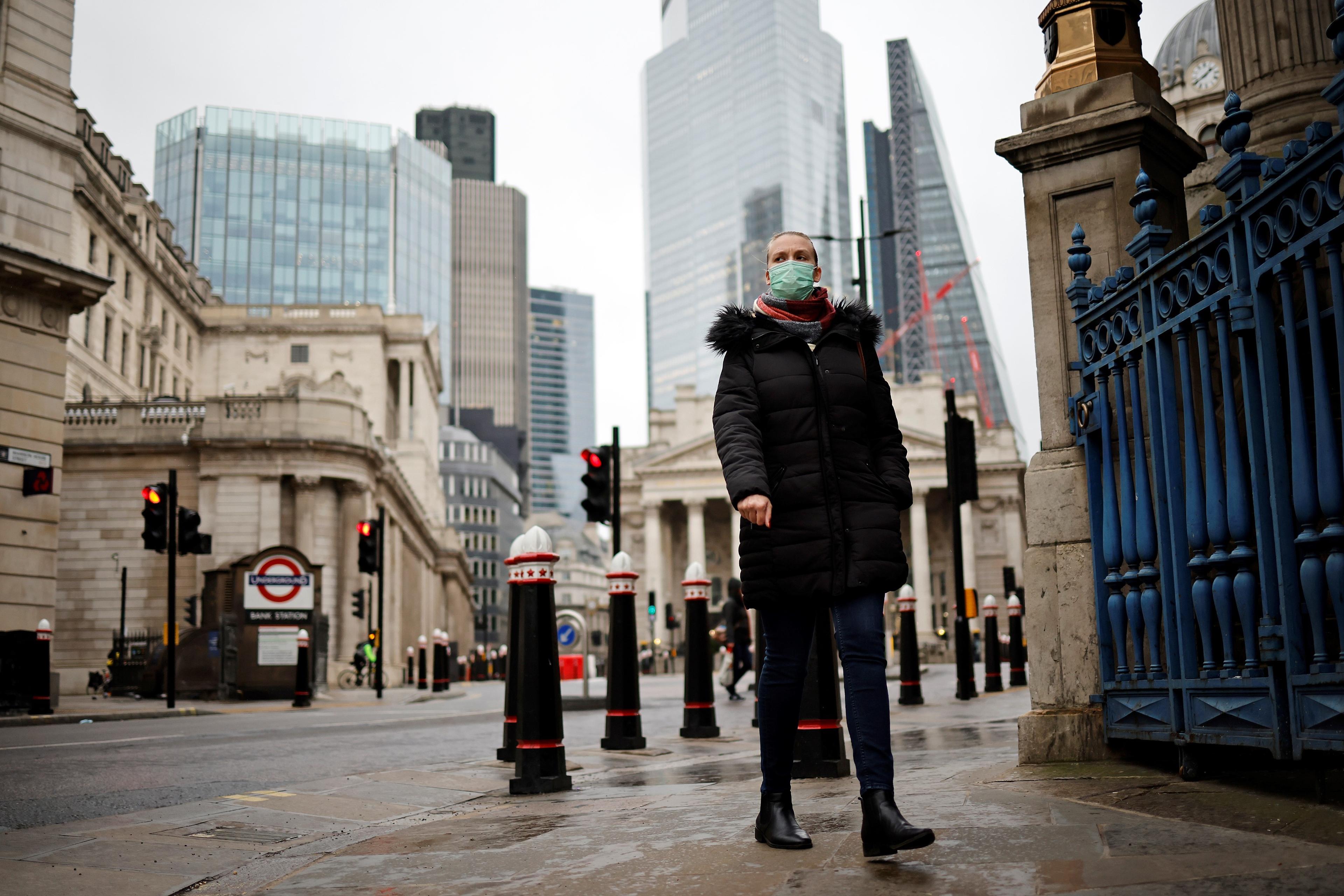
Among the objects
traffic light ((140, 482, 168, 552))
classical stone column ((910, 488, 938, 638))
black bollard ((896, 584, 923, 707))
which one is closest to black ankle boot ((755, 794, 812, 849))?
black bollard ((896, 584, 923, 707))

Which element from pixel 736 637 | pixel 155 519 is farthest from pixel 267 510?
pixel 736 637

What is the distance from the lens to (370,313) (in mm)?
71125

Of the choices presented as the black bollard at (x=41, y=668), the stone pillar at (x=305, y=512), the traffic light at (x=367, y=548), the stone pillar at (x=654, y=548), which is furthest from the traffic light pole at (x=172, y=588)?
the stone pillar at (x=654, y=548)

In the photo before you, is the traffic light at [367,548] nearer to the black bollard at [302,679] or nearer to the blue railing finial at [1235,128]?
the black bollard at [302,679]

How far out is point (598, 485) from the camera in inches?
573

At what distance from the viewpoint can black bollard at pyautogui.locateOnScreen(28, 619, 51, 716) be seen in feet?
59.3

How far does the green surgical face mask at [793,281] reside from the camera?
445 centimetres

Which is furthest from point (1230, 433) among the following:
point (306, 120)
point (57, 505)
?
point (306, 120)

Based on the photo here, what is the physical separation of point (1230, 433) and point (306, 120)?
4974 inches

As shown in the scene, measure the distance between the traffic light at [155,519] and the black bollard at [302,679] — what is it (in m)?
2.73

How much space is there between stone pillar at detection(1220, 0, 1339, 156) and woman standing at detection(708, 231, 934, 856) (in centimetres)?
238

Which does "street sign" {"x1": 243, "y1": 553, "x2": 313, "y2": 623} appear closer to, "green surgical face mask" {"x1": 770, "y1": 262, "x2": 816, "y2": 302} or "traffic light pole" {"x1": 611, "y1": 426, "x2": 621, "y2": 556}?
"traffic light pole" {"x1": 611, "y1": 426, "x2": 621, "y2": 556}

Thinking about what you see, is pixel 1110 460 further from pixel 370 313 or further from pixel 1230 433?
pixel 370 313

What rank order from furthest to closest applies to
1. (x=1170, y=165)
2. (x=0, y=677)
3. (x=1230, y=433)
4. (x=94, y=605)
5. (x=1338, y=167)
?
1. (x=94, y=605)
2. (x=0, y=677)
3. (x=1170, y=165)
4. (x=1230, y=433)
5. (x=1338, y=167)
